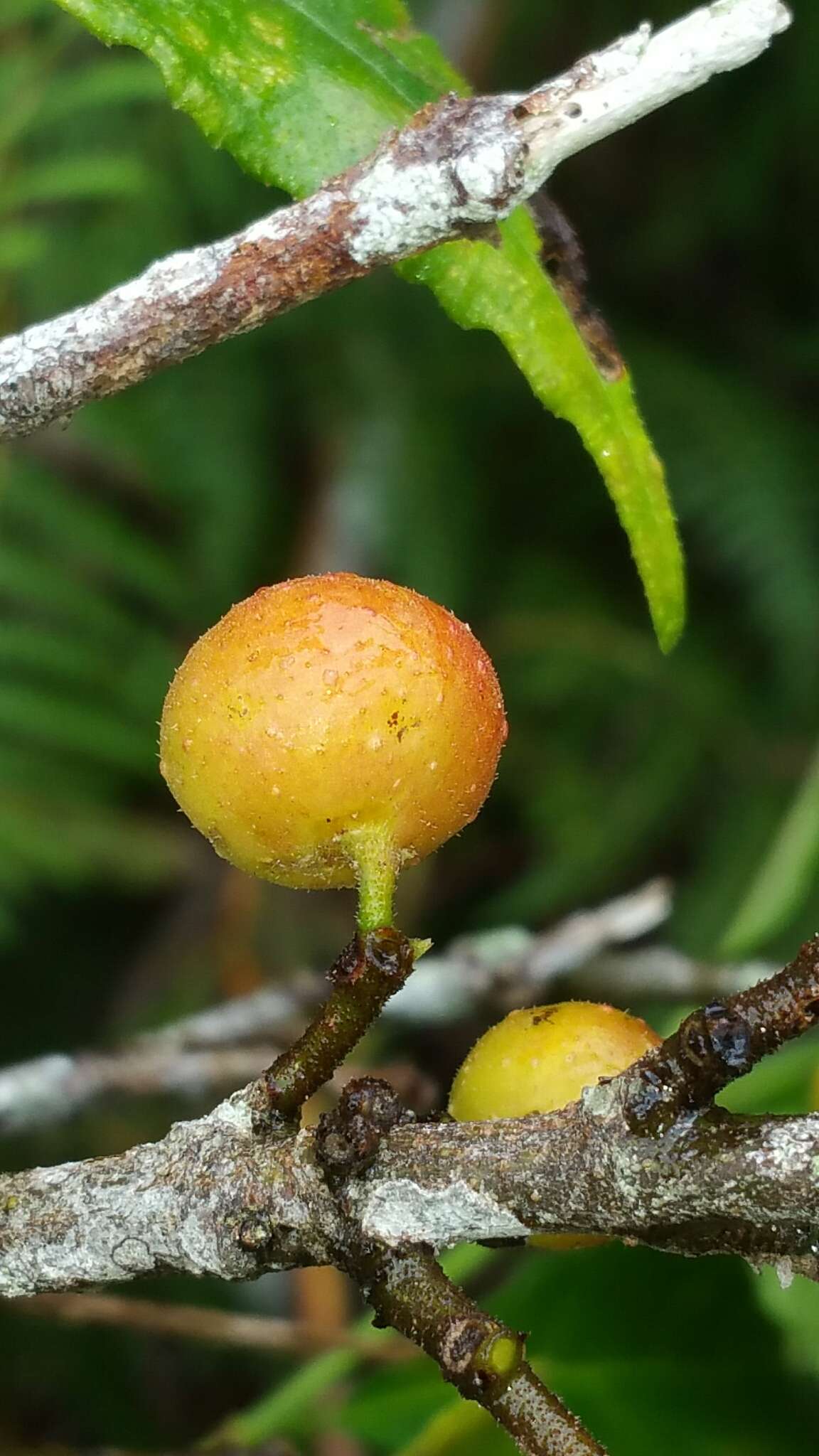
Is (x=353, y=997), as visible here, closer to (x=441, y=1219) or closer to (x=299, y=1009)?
(x=441, y=1219)

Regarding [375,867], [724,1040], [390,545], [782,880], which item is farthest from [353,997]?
[390,545]

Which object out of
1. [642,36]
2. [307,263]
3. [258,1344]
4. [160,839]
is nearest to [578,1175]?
[307,263]

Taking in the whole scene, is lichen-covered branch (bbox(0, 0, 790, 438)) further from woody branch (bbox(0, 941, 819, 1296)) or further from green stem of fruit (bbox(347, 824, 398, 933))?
woody branch (bbox(0, 941, 819, 1296))

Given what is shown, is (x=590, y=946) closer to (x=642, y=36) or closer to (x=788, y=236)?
(x=642, y=36)

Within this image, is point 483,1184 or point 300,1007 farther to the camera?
point 300,1007

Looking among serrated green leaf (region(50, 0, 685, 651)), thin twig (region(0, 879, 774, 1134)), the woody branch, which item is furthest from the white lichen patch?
thin twig (region(0, 879, 774, 1134))

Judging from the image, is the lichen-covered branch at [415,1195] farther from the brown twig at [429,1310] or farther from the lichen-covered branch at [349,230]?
the lichen-covered branch at [349,230]
